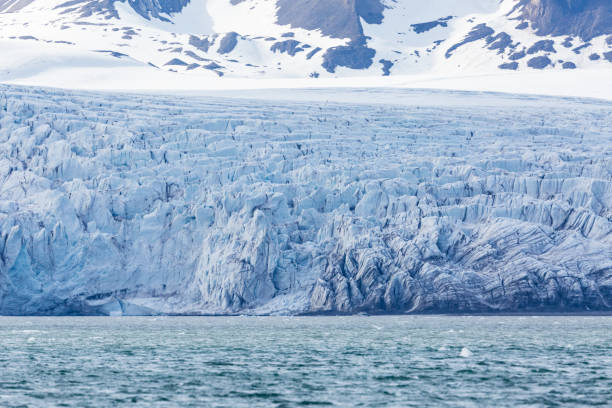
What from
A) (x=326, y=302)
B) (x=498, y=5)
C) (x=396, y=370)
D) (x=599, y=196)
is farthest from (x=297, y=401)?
(x=498, y=5)

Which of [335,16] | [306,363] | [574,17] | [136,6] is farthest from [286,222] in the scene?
[136,6]

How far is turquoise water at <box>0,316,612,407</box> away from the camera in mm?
18750

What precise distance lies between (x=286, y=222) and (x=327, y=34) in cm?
7911

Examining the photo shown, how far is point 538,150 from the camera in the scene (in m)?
45.6

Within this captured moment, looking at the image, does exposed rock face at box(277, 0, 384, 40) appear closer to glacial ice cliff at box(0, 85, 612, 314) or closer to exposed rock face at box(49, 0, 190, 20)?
exposed rock face at box(49, 0, 190, 20)

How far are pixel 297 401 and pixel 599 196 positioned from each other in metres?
25.8

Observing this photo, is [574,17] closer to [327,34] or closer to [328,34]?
[328,34]

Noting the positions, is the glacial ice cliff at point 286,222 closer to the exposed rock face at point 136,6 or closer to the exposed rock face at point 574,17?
the exposed rock face at point 574,17

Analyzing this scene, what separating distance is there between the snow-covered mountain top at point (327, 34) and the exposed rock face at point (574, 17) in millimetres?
96

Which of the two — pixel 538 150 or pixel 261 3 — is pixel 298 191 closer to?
pixel 538 150

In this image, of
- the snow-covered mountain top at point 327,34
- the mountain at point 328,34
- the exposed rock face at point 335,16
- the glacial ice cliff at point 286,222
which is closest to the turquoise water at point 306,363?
the glacial ice cliff at point 286,222

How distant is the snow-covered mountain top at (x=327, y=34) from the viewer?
10206cm

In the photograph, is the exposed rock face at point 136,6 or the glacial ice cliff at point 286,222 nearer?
the glacial ice cliff at point 286,222

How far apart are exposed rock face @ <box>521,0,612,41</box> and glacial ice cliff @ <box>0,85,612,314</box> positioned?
64.5 m
